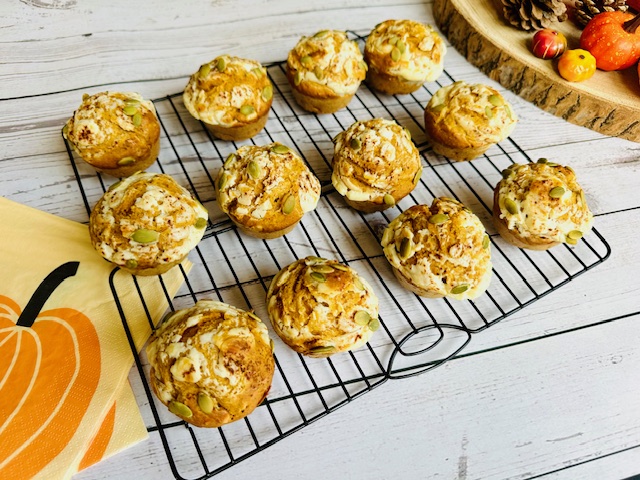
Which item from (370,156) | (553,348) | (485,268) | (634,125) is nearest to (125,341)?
(370,156)

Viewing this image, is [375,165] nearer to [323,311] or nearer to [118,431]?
[323,311]

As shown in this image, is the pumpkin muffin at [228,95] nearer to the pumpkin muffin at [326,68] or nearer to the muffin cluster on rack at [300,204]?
the muffin cluster on rack at [300,204]

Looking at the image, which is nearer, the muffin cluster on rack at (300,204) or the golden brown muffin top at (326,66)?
the muffin cluster on rack at (300,204)

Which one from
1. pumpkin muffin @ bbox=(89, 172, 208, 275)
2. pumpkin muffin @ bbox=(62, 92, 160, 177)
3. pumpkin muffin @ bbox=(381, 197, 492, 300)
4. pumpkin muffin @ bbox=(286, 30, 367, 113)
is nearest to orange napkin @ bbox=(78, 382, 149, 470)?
pumpkin muffin @ bbox=(89, 172, 208, 275)

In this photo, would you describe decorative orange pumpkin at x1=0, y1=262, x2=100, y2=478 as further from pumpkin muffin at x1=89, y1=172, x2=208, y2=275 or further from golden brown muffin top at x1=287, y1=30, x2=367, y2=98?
golden brown muffin top at x1=287, y1=30, x2=367, y2=98

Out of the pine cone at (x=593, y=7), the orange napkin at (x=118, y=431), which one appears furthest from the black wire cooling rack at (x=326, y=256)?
the pine cone at (x=593, y=7)

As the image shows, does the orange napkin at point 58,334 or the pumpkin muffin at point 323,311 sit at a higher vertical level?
the pumpkin muffin at point 323,311
